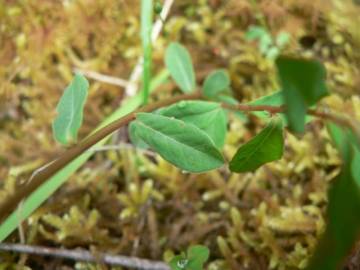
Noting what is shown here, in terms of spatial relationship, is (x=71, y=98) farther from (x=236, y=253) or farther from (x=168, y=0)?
(x=168, y=0)

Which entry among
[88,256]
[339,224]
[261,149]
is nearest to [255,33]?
[261,149]

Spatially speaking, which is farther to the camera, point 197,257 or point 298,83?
point 197,257

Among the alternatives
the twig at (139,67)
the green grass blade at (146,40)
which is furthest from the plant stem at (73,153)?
the twig at (139,67)

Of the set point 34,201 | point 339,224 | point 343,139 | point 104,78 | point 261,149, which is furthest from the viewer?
point 104,78

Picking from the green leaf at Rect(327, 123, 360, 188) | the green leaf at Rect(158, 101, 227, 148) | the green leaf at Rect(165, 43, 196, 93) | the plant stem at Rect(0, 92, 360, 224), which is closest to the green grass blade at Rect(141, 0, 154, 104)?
the green leaf at Rect(165, 43, 196, 93)

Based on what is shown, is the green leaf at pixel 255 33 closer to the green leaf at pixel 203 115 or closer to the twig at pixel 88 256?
the green leaf at pixel 203 115

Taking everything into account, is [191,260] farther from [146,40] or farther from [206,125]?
[146,40]
